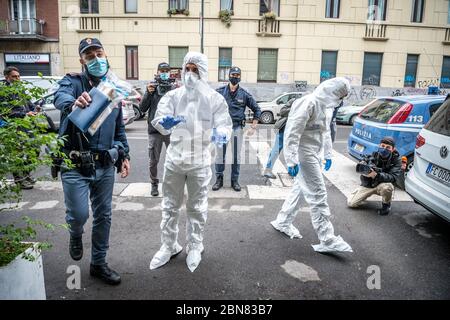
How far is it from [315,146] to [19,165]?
2834 millimetres

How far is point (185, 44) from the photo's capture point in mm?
21344

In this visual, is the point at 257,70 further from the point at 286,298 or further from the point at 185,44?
the point at 286,298

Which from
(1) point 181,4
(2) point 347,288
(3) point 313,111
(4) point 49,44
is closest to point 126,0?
(1) point 181,4

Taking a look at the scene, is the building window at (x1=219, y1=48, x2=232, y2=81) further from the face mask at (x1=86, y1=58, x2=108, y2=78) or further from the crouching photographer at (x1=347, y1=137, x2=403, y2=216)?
the face mask at (x1=86, y1=58, x2=108, y2=78)

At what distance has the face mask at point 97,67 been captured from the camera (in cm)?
296

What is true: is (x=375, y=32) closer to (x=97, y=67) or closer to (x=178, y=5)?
(x=178, y=5)

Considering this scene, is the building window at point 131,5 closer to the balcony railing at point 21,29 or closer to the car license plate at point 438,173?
the balcony railing at point 21,29

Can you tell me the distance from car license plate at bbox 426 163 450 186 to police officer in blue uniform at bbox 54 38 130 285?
3446 millimetres

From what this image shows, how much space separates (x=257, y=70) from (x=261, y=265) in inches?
765

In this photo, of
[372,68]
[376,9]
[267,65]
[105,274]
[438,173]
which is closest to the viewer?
[105,274]

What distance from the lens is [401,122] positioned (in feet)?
20.5

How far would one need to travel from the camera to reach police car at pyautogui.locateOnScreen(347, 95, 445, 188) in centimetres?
623

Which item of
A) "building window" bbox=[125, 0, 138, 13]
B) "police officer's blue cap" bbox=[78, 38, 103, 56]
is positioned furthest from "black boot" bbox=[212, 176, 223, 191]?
"building window" bbox=[125, 0, 138, 13]

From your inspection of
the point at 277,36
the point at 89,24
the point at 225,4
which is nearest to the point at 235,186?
the point at 277,36
